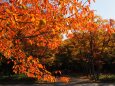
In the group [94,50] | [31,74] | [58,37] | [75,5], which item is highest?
[94,50]

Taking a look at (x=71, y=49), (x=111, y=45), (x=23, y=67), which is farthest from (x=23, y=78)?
(x=23, y=67)

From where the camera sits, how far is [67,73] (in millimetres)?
48406

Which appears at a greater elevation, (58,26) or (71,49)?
(71,49)

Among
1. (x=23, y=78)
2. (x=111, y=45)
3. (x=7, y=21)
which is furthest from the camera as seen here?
(x=111, y=45)

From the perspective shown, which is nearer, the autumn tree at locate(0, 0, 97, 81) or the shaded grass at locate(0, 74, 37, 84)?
the autumn tree at locate(0, 0, 97, 81)

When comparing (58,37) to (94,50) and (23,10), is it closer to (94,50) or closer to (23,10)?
(23,10)

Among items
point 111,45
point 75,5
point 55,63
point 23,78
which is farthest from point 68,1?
point 55,63

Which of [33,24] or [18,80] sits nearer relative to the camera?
[33,24]

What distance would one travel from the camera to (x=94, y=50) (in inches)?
1551

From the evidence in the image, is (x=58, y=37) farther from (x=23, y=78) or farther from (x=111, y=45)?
(x=111, y=45)

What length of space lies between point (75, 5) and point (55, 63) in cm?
3966

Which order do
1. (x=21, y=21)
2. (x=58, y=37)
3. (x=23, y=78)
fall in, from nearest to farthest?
(x=21, y=21) < (x=58, y=37) < (x=23, y=78)

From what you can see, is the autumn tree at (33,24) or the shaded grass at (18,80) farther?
the shaded grass at (18,80)

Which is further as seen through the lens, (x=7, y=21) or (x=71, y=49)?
(x=71, y=49)
